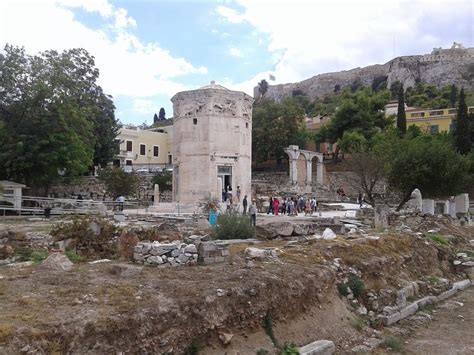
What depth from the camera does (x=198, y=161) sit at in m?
27.6

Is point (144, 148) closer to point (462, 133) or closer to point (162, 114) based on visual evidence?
point (462, 133)

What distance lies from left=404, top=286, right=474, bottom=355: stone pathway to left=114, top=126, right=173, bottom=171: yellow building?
4285cm

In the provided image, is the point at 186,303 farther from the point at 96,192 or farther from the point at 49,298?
the point at 96,192

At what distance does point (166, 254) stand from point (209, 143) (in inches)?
741

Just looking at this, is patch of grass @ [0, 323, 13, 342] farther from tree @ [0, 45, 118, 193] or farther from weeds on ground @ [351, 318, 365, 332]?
tree @ [0, 45, 118, 193]

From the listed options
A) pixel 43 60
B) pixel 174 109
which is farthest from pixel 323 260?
pixel 43 60

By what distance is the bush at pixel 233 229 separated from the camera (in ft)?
45.1

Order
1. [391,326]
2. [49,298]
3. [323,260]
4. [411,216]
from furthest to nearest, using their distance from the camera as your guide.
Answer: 1. [411,216]
2. [323,260]
3. [391,326]
4. [49,298]

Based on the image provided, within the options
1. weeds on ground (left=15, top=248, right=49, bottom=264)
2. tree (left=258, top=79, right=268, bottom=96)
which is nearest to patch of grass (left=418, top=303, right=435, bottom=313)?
weeds on ground (left=15, top=248, right=49, bottom=264)

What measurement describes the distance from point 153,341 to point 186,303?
89 cm

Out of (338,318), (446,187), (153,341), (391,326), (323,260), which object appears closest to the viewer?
(153,341)

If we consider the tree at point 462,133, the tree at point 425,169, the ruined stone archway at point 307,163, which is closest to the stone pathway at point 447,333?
the tree at point 425,169

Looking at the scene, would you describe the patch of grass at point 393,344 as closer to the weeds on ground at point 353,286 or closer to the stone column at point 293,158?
the weeds on ground at point 353,286

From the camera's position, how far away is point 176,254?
9039 millimetres
